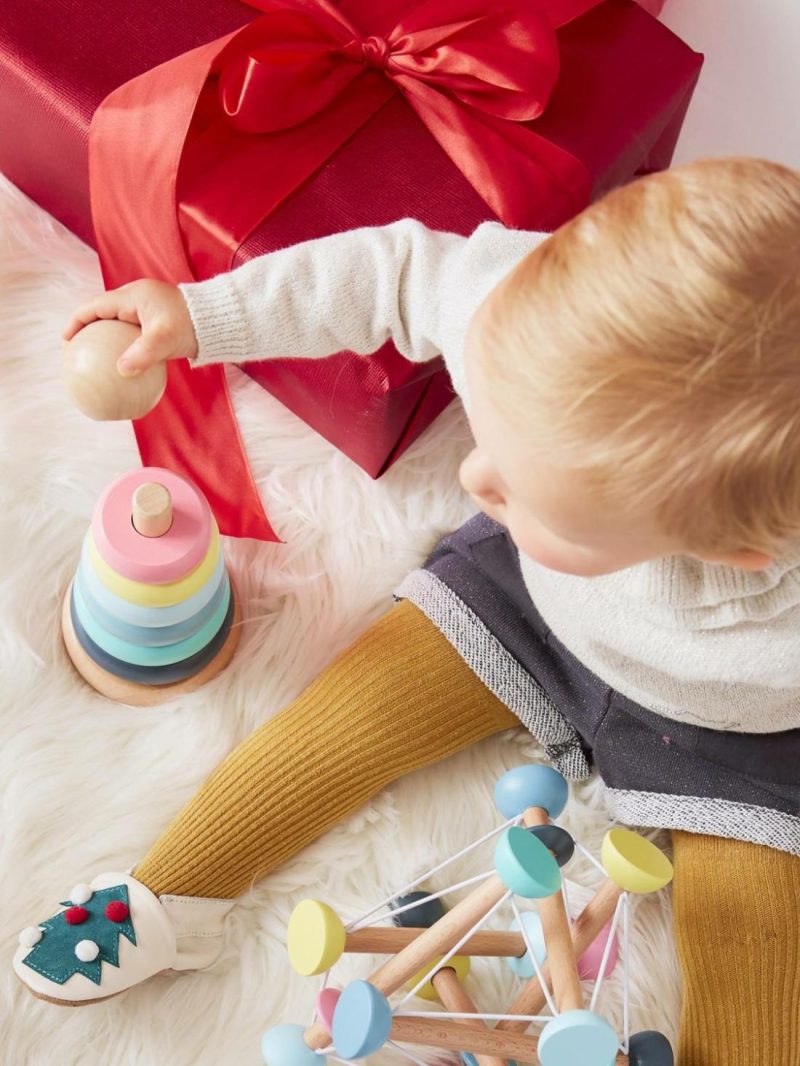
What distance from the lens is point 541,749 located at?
2.91 feet

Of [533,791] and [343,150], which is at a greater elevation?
[343,150]

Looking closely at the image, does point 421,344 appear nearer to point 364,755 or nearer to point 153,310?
point 153,310

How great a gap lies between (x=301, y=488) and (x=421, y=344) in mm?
236

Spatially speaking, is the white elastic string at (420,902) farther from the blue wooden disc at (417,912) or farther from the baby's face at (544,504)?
the baby's face at (544,504)

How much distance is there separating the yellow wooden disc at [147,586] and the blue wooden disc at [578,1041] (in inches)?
14.2

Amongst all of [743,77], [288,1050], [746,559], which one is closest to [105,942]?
[288,1050]

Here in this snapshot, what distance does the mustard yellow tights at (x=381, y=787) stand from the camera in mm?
750

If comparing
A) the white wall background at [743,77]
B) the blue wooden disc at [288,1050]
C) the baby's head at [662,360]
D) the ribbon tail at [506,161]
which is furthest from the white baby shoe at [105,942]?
the white wall background at [743,77]

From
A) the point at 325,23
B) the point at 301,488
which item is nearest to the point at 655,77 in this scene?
the point at 325,23

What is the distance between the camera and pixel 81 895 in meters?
0.76

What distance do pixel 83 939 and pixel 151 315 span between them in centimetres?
39

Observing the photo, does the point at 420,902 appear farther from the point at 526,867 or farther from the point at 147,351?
the point at 147,351

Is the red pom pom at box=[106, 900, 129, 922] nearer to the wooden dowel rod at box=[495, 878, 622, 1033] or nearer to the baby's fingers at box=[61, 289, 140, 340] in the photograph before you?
the wooden dowel rod at box=[495, 878, 622, 1033]

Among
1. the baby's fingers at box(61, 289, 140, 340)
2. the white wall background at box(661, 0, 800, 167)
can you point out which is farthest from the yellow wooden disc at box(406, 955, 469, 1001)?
the white wall background at box(661, 0, 800, 167)
